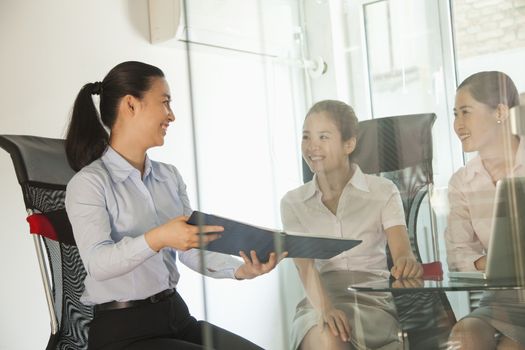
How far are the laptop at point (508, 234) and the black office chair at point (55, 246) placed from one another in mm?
1014

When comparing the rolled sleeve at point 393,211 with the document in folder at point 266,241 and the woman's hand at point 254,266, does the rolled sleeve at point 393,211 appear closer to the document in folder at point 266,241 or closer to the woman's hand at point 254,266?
the document in folder at point 266,241

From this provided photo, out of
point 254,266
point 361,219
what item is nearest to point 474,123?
point 361,219

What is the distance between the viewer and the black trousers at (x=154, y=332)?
149cm

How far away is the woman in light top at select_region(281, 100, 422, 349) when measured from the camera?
1259 millimetres

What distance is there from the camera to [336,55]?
4.24 ft

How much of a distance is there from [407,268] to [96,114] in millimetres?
923

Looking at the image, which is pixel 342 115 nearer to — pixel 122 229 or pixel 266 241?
pixel 266 241

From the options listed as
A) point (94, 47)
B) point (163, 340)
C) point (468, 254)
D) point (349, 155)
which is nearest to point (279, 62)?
point (349, 155)

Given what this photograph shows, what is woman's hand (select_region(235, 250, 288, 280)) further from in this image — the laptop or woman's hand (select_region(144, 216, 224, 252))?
the laptop

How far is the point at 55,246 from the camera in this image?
175 cm

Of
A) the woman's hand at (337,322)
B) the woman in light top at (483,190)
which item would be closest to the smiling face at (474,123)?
the woman in light top at (483,190)

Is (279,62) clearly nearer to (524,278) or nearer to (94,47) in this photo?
(524,278)

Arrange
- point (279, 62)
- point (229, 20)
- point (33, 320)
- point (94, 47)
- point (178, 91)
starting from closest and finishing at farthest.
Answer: point (279, 62)
point (229, 20)
point (33, 320)
point (94, 47)
point (178, 91)

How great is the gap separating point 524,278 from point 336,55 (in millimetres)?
518
